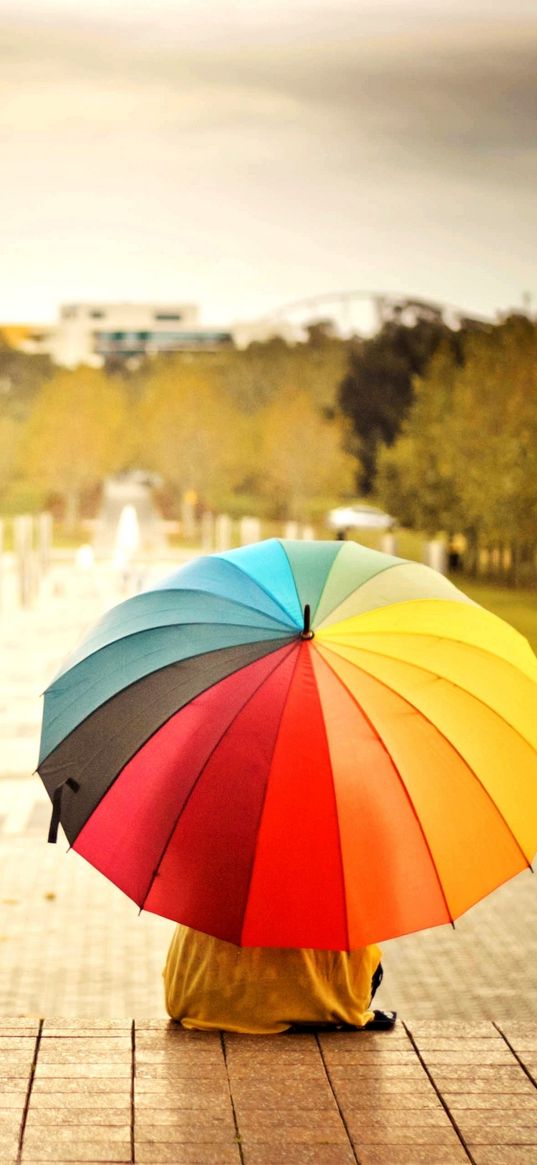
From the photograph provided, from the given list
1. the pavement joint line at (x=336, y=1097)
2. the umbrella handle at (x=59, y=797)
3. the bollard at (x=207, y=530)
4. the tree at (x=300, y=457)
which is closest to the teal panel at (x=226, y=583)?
the umbrella handle at (x=59, y=797)

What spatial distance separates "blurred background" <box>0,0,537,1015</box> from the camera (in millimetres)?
10156

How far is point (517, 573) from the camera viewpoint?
1360cm

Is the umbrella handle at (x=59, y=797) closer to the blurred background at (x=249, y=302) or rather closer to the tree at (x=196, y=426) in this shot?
the blurred background at (x=249, y=302)

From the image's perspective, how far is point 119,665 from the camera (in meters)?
2.78

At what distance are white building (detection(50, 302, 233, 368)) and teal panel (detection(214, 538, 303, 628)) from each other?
631 inches

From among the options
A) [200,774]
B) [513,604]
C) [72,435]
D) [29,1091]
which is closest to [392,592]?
[200,774]

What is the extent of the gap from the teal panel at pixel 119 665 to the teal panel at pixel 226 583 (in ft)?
0.25

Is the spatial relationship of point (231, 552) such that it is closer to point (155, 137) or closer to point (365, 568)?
point (365, 568)

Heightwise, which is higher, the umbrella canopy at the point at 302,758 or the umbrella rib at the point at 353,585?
the umbrella rib at the point at 353,585

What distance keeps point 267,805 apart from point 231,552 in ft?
2.31

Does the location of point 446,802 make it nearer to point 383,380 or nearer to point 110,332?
point 383,380

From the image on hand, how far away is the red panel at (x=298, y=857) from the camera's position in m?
2.49

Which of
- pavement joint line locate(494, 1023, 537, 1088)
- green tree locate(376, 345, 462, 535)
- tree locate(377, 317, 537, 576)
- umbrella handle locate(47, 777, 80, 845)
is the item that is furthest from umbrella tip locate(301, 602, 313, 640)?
green tree locate(376, 345, 462, 535)

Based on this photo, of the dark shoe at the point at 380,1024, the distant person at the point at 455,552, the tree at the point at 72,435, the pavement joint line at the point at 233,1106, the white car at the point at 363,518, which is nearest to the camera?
the pavement joint line at the point at 233,1106
